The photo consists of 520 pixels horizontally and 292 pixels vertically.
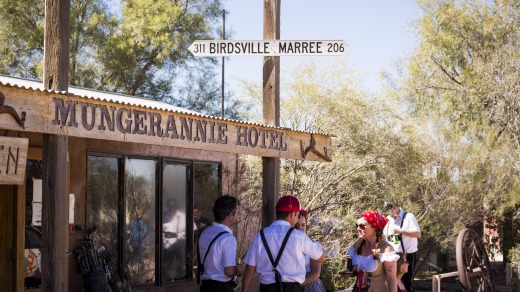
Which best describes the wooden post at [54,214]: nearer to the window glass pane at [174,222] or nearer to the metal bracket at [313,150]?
the metal bracket at [313,150]

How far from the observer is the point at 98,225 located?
1107cm

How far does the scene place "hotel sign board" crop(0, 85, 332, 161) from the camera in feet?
22.0

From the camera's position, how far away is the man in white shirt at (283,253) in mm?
6914

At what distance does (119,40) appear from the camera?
30469 mm

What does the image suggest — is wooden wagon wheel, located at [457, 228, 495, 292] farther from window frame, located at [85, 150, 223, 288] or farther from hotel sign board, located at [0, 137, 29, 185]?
hotel sign board, located at [0, 137, 29, 185]

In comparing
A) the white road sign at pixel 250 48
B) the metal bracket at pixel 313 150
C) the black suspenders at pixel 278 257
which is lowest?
the black suspenders at pixel 278 257

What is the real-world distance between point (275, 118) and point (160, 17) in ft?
68.8

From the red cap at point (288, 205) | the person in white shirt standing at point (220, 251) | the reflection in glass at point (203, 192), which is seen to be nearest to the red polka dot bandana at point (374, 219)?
the red cap at point (288, 205)

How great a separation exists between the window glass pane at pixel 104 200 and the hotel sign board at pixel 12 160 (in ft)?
13.8

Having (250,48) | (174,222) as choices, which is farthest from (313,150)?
(174,222)

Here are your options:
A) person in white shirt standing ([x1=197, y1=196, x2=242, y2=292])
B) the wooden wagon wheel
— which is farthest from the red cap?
the wooden wagon wheel

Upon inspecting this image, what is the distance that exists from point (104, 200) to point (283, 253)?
4846 mm

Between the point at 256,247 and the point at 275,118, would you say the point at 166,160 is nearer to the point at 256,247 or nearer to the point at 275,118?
the point at 275,118

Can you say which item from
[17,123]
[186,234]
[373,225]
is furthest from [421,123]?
[17,123]
